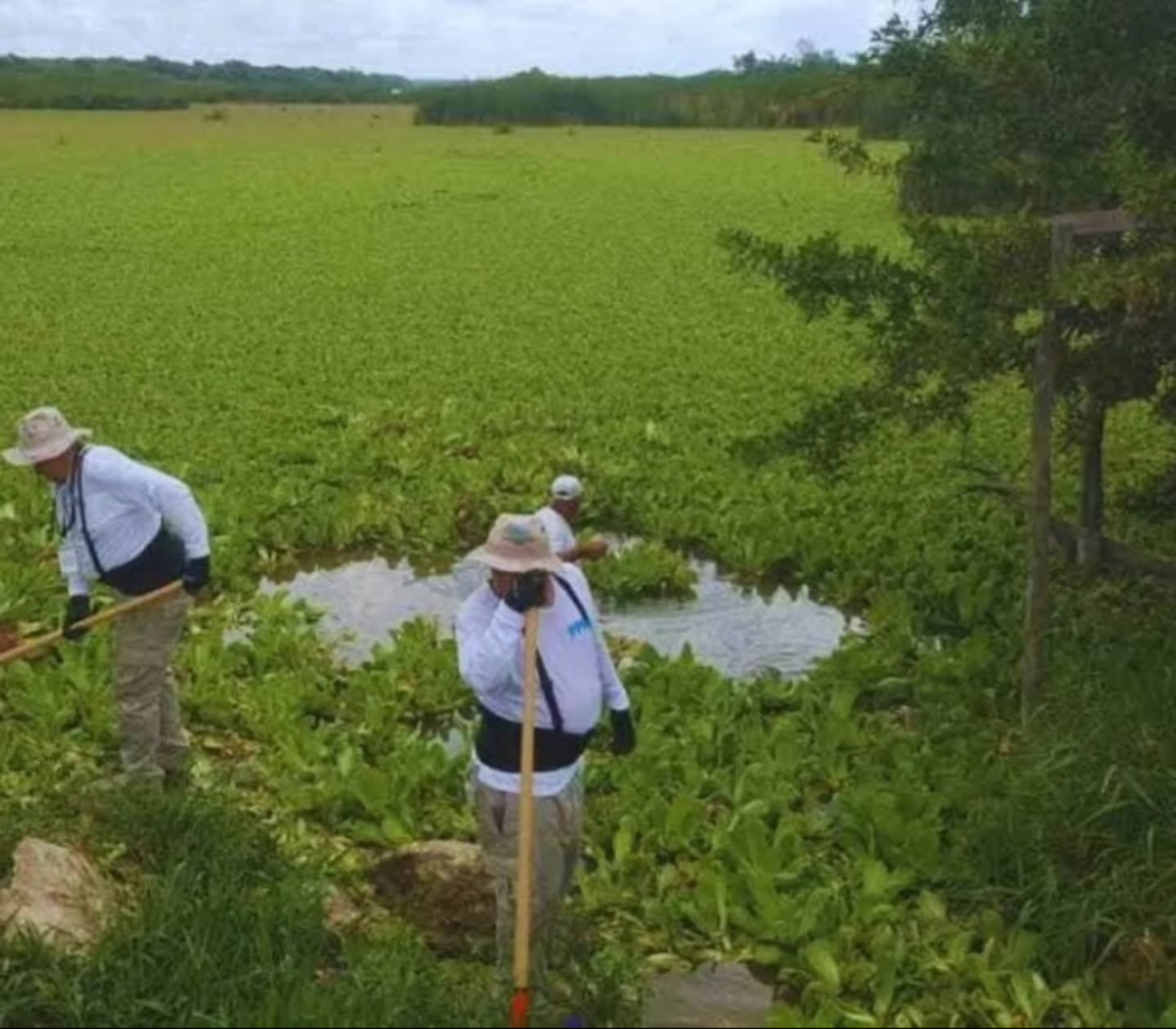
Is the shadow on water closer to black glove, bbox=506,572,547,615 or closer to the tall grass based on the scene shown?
the tall grass

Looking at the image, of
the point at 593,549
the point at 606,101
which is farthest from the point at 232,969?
the point at 606,101

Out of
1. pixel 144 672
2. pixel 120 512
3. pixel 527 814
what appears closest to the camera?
pixel 527 814

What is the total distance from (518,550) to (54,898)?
2.02 metres

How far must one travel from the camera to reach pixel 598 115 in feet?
253

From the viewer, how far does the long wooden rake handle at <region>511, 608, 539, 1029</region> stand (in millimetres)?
4797

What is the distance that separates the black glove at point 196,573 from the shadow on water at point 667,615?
3040 millimetres

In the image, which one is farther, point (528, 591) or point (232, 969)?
point (232, 969)

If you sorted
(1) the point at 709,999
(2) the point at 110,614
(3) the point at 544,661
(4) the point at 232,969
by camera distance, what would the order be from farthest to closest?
(2) the point at 110,614
(1) the point at 709,999
(4) the point at 232,969
(3) the point at 544,661

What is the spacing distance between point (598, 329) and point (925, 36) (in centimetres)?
1065

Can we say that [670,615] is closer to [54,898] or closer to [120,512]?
[120,512]

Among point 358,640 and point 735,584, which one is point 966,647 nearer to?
point 735,584

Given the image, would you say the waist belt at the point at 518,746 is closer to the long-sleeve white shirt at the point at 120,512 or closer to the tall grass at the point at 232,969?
the tall grass at the point at 232,969

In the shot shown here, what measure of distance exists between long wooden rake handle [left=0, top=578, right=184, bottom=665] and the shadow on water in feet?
9.72

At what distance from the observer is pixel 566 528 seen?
25.0 feet
